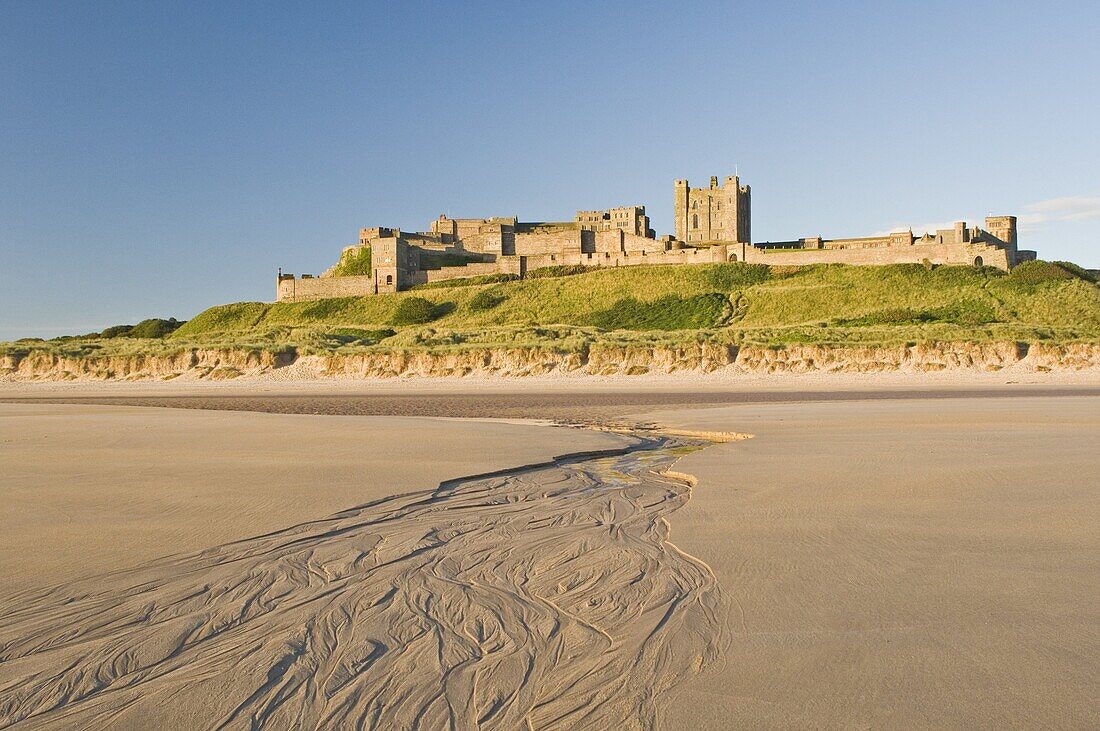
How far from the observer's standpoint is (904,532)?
5.14 m

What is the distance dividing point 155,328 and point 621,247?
1666 inches

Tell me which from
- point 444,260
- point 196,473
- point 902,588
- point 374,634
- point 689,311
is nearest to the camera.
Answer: point 374,634

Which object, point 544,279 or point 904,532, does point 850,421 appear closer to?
point 904,532

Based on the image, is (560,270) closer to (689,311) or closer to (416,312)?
(416,312)

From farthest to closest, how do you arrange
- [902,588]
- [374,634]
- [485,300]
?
[485,300] → [902,588] → [374,634]

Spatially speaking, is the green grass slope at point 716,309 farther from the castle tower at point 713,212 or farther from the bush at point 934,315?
the castle tower at point 713,212

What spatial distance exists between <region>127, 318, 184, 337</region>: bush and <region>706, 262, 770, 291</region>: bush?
4720 centimetres

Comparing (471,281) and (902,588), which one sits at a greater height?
(471,281)

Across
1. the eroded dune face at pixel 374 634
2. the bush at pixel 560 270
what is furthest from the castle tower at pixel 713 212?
the eroded dune face at pixel 374 634

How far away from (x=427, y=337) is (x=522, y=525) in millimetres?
36240

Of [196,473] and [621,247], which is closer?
[196,473]

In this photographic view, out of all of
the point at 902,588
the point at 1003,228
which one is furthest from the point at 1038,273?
the point at 902,588

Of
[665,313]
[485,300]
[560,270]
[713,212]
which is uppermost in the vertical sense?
[713,212]

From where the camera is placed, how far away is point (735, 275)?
63.8 metres
